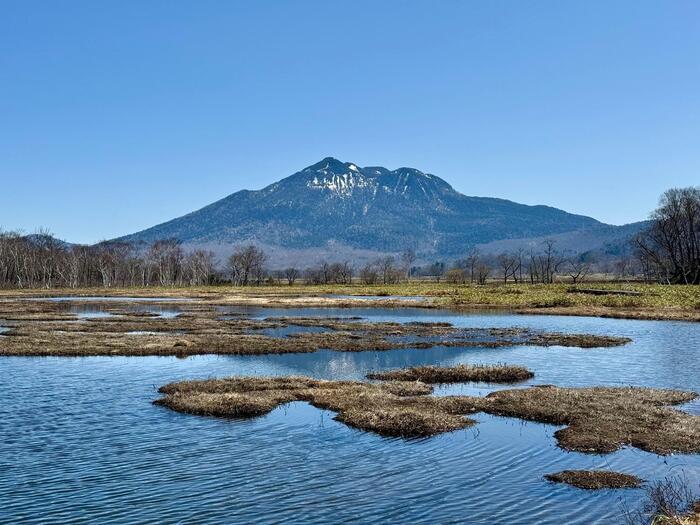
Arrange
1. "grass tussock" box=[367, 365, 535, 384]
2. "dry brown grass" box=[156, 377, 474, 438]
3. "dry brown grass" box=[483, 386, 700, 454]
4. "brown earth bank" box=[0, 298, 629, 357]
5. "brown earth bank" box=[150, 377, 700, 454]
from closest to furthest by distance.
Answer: "dry brown grass" box=[483, 386, 700, 454], "brown earth bank" box=[150, 377, 700, 454], "dry brown grass" box=[156, 377, 474, 438], "grass tussock" box=[367, 365, 535, 384], "brown earth bank" box=[0, 298, 629, 357]

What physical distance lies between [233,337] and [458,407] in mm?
32301

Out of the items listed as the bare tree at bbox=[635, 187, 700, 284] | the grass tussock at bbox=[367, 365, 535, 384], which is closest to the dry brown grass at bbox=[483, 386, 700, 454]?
the grass tussock at bbox=[367, 365, 535, 384]

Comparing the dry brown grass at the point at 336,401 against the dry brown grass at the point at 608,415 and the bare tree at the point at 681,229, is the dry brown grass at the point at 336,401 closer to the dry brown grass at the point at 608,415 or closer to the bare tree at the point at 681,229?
the dry brown grass at the point at 608,415

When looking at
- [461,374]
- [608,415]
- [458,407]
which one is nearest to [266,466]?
[458,407]

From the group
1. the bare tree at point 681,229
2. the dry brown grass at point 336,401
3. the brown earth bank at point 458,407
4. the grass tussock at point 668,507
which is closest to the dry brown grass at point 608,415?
the brown earth bank at point 458,407

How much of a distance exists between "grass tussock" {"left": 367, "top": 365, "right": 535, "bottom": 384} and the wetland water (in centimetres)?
211

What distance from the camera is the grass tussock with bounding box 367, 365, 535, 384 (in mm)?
35438

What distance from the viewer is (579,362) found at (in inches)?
1657

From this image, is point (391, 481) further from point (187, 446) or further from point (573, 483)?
point (187, 446)

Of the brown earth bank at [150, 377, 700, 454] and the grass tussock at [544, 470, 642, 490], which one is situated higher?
the brown earth bank at [150, 377, 700, 454]

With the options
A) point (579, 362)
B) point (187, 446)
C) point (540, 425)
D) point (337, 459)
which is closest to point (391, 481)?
point (337, 459)

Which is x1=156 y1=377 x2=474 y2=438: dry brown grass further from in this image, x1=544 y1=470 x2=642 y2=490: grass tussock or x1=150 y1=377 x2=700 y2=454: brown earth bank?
x1=544 y1=470 x2=642 y2=490: grass tussock

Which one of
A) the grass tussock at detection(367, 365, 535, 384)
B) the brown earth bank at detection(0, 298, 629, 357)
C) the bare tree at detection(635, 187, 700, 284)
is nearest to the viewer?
the grass tussock at detection(367, 365, 535, 384)

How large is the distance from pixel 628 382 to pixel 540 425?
486 inches
